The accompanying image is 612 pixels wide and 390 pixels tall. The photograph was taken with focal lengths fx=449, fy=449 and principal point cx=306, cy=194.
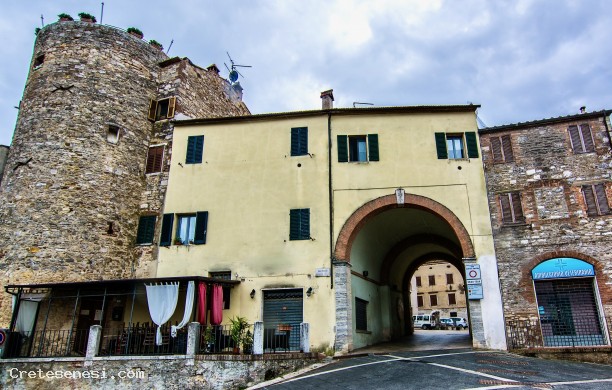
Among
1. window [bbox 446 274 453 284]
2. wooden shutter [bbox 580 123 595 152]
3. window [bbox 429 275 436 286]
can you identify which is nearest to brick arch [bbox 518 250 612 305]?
wooden shutter [bbox 580 123 595 152]

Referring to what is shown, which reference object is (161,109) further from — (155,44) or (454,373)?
(454,373)

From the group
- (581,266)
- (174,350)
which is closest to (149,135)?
(174,350)

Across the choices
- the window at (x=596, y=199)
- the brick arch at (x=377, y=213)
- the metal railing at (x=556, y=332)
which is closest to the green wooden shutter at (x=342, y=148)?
the brick arch at (x=377, y=213)

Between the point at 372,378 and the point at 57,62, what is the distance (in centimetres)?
1727

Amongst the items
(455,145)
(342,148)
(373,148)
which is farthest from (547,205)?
(342,148)

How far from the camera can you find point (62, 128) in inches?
688

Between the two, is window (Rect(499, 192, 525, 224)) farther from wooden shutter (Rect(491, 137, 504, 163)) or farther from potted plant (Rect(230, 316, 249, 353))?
potted plant (Rect(230, 316, 249, 353))

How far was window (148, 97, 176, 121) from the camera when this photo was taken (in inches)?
776

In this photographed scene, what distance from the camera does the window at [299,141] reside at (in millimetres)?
17516

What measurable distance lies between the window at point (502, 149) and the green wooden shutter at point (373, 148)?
4.21 meters

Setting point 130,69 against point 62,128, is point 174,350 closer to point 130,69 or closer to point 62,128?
point 62,128

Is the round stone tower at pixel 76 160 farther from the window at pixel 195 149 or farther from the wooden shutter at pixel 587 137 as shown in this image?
the wooden shutter at pixel 587 137

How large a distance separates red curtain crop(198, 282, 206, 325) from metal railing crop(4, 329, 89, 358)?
155 inches

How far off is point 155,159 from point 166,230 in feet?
11.2
